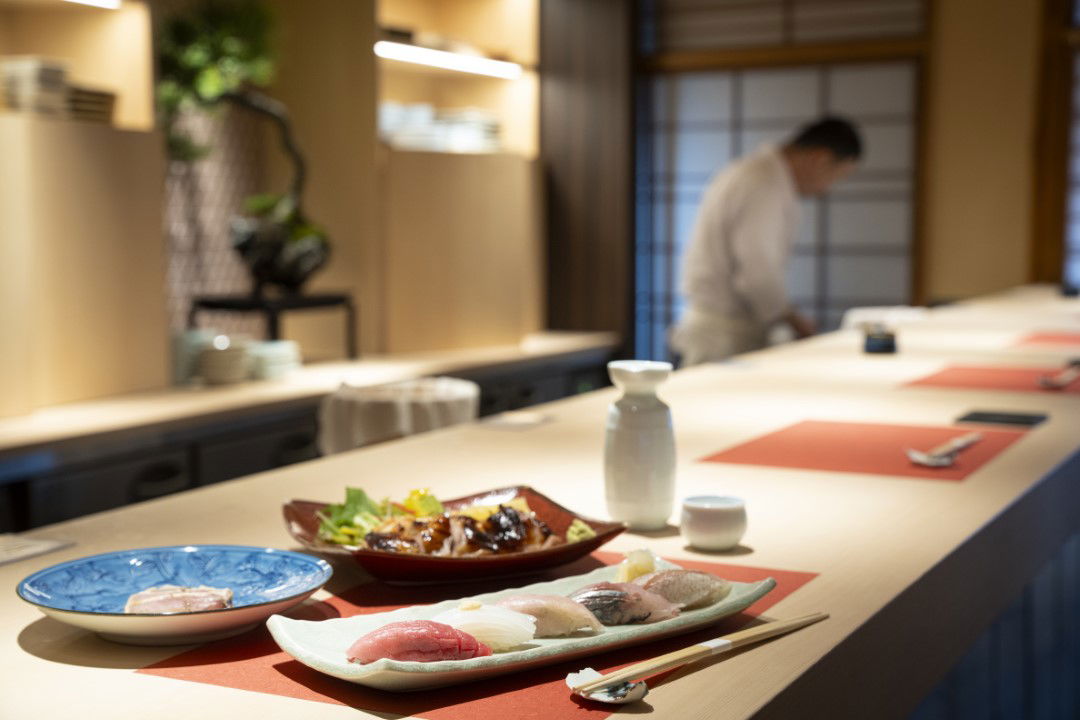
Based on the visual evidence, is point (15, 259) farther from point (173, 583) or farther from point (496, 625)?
point (496, 625)

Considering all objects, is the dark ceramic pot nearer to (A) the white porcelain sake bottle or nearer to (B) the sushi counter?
(B) the sushi counter

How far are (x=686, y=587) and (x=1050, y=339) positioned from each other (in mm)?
3349

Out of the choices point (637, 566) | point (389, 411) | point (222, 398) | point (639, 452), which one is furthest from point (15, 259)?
point (637, 566)

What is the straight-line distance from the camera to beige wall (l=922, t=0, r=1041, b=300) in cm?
654

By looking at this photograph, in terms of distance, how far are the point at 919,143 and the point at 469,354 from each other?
2718 millimetres

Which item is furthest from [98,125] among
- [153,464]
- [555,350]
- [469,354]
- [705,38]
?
[705,38]

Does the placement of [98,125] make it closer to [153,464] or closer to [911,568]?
[153,464]

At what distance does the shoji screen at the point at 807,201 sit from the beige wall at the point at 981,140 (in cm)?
17

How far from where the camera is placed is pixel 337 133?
5340 millimetres

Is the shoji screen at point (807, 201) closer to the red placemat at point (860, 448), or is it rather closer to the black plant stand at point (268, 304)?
the black plant stand at point (268, 304)

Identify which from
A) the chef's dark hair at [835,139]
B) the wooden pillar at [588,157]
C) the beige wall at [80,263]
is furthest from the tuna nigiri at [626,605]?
the wooden pillar at [588,157]

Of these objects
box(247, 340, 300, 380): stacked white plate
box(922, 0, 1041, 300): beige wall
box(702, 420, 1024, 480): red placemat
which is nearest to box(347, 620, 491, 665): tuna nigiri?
box(702, 420, 1024, 480): red placemat

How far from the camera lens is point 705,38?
7.18m

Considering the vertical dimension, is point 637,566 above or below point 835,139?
below
